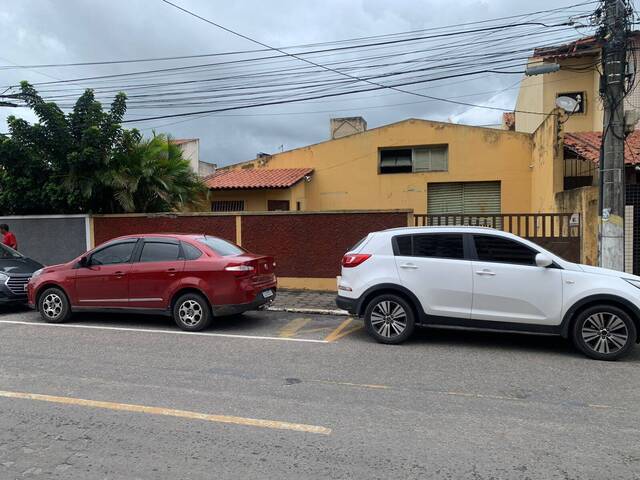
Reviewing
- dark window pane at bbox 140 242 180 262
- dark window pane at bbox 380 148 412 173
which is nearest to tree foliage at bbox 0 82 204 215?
dark window pane at bbox 140 242 180 262

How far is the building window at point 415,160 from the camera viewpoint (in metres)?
18.8

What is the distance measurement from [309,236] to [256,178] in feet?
26.0

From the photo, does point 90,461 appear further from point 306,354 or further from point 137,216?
point 137,216

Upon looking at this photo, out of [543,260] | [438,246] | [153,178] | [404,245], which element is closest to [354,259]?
[404,245]

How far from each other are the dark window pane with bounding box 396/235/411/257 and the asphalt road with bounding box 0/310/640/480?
132 cm

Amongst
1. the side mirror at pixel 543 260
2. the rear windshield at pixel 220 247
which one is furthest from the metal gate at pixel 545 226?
the rear windshield at pixel 220 247

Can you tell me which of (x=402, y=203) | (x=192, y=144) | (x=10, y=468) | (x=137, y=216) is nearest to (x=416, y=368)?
A: (x=10, y=468)

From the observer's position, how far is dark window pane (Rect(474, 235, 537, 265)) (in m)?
6.80

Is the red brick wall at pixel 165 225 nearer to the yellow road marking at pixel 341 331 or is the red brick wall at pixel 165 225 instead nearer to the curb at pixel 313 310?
the curb at pixel 313 310

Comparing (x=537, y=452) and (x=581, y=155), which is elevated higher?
(x=581, y=155)

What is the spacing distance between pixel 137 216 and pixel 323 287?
5.37 meters

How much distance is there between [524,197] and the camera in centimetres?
1789

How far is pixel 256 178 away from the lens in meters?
19.5

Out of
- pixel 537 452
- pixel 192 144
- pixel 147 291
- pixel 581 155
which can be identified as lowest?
pixel 537 452
